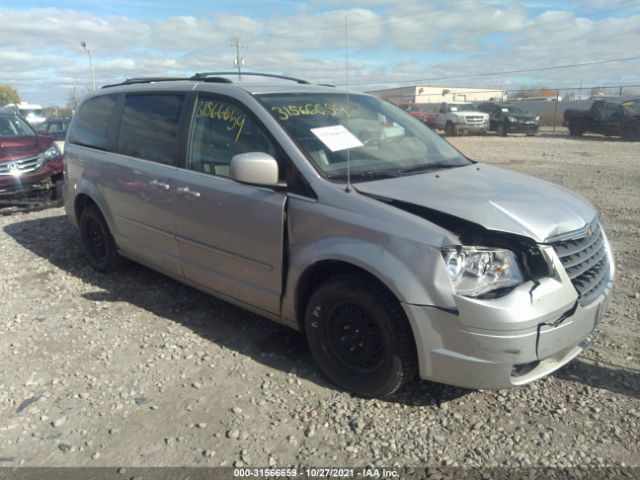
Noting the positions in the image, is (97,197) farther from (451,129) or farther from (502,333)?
(451,129)

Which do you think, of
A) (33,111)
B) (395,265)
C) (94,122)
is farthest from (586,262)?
(33,111)

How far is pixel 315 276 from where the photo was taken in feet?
11.0

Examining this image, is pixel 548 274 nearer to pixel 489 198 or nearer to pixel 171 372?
pixel 489 198

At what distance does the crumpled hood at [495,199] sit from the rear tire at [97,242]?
3086 mm

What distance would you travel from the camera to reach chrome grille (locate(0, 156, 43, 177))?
7.91 metres

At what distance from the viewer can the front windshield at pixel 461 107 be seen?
28.0 metres

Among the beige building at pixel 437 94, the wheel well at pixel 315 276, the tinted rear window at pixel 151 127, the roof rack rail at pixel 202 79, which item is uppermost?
the beige building at pixel 437 94

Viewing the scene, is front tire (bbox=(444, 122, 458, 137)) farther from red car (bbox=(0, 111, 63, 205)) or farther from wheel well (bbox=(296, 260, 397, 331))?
wheel well (bbox=(296, 260, 397, 331))

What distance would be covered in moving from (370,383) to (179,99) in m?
2.66

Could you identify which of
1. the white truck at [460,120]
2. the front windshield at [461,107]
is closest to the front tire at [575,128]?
the white truck at [460,120]

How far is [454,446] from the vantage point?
278cm

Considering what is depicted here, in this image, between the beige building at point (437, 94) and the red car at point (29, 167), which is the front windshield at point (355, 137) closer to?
the red car at point (29, 167)

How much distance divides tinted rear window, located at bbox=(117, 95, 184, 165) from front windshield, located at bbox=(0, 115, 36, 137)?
206 inches

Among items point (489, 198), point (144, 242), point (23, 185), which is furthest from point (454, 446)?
point (23, 185)
